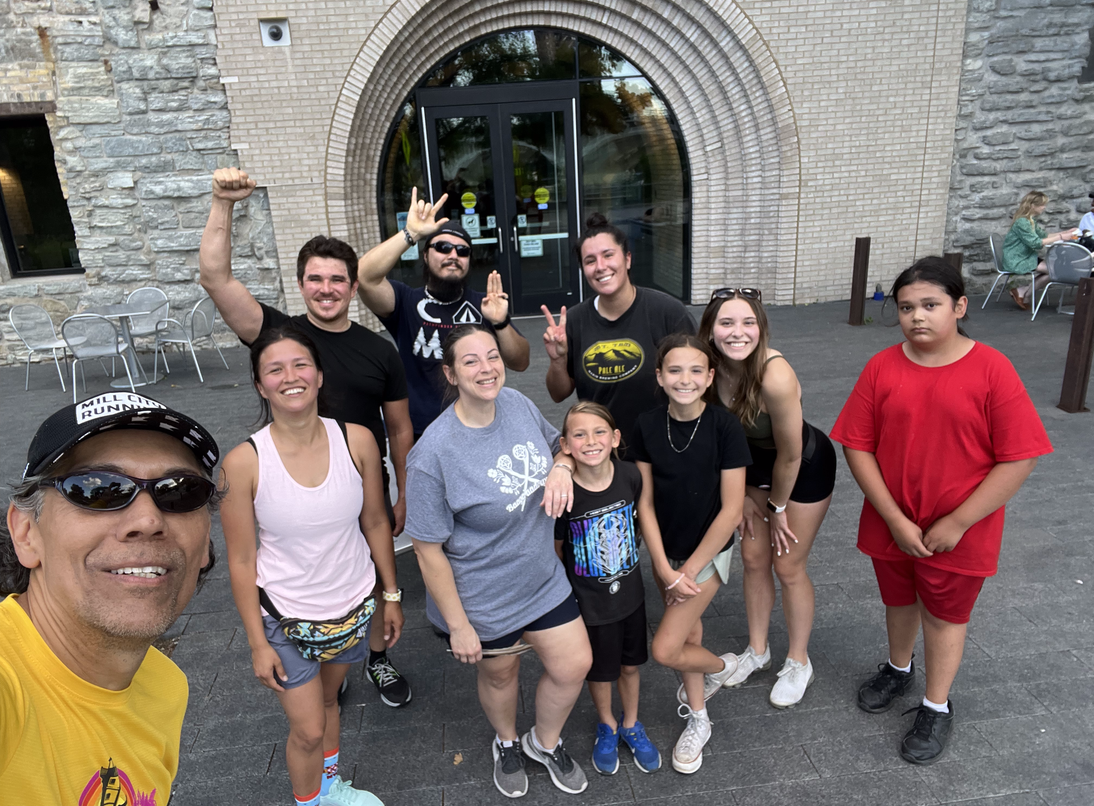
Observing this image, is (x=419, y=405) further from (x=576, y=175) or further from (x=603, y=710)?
(x=576, y=175)

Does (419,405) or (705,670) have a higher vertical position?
(419,405)

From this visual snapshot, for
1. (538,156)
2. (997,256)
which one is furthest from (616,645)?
(997,256)

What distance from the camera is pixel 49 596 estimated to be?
118 cm

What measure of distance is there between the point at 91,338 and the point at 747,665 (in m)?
8.06

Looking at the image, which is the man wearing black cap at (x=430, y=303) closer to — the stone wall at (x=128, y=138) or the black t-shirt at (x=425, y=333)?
the black t-shirt at (x=425, y=333)

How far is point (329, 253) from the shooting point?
2.93 meters

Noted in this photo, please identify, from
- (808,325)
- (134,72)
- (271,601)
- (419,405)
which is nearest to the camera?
(271,601)

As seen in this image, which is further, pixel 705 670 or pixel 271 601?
pixel 705 670

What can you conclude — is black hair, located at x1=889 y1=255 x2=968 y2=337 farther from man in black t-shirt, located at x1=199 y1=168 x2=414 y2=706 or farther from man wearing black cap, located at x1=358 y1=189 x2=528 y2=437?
man in black t-shirt, located at x1=199 y1=168 x2=414 y2=706

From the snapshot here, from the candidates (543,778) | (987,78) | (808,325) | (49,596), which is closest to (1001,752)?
(543,778)

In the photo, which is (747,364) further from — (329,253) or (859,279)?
(859,279)

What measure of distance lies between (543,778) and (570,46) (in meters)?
9.93

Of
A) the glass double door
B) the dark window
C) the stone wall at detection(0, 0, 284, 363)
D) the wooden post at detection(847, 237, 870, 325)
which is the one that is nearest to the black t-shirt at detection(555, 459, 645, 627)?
the wooden post at detection(847, 237, 870, 325)

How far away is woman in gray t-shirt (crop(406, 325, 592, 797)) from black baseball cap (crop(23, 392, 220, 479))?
1.06 metres
